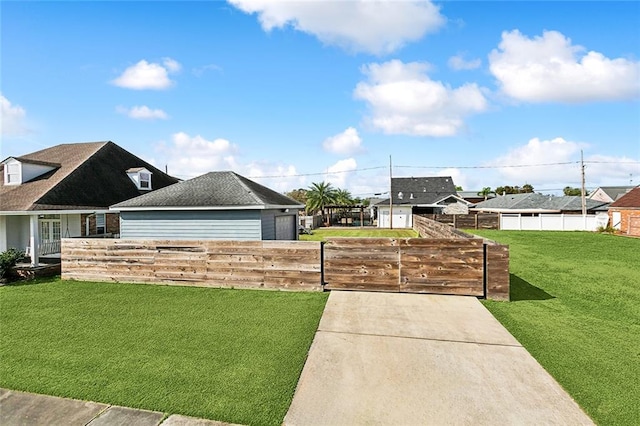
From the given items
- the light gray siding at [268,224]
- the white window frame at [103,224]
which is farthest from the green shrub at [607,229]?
the white window frame at [103,224]

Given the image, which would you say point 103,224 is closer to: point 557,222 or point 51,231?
point 51,231

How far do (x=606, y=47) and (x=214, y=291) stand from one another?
18421 mm

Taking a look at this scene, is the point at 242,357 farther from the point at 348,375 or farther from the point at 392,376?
the point at 392,376

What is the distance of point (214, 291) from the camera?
26.1 ft

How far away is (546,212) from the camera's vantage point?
106 feet

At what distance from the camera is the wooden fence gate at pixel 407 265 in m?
7.18

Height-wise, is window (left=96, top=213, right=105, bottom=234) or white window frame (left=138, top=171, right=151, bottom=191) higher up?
white window frame (left=138, top=171, right=151, bottom=191)

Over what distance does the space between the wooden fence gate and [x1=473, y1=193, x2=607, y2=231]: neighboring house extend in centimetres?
2205

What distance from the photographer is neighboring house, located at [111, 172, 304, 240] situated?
11.4 metres

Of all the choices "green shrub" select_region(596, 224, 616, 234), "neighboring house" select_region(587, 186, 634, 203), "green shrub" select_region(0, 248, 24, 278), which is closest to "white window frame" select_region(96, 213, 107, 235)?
"green shrub" select_region(0, 248, 24, 278)

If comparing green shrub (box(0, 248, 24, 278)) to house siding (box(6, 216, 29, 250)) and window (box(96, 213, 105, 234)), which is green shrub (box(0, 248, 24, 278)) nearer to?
house siding (box(6, 216, 29, 250))

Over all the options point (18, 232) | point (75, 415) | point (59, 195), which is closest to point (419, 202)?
point (59, 195)

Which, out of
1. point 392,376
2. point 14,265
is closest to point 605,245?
point 392,376

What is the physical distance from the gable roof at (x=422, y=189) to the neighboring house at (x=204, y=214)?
24648 millimetres
